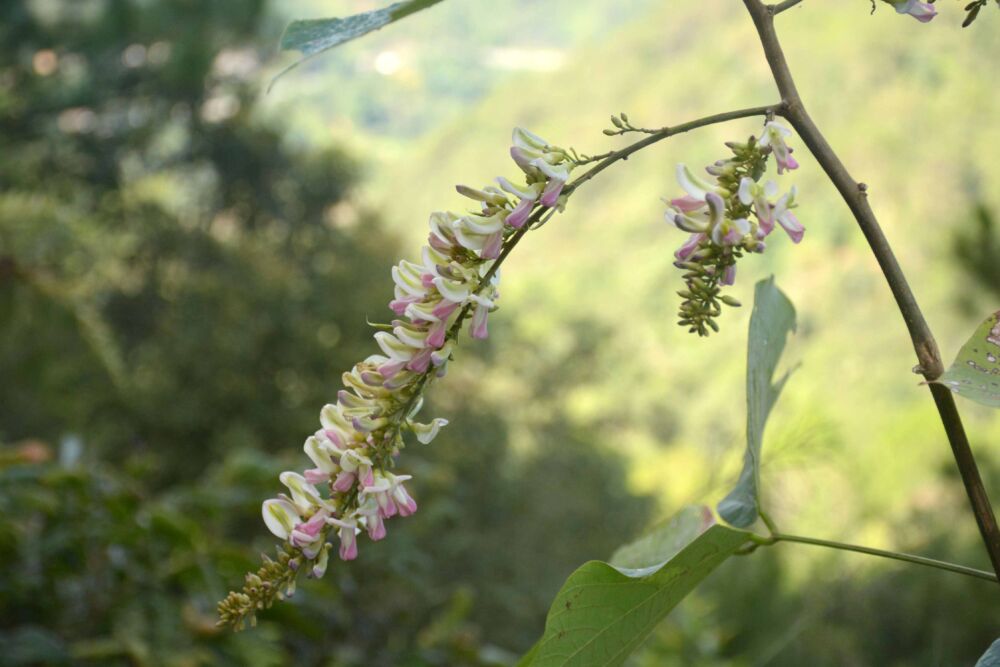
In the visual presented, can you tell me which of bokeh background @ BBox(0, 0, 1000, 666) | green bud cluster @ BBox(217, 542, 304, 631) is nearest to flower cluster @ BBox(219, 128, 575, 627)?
green bud cluster @ BBox(217, 542, 304, 631)

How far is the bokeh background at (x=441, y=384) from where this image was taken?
137 centimetres

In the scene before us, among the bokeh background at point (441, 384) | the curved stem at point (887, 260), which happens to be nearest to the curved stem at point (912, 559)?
the curved stem at point (887, 260)

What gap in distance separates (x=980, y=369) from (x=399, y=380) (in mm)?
209

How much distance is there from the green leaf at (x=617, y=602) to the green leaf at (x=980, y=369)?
0.10 metres

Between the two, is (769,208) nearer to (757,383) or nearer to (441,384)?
(757,383)

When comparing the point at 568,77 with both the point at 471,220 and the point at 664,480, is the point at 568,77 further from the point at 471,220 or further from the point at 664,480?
the point at 471,220

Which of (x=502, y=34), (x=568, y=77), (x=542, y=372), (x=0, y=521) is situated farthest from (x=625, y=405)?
(x=502, y=34)

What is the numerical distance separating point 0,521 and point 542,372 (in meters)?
10.1

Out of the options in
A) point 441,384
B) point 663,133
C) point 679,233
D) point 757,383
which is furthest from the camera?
point 679,233

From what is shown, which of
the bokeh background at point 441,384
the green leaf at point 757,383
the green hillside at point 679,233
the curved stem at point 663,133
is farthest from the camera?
the green hillside at point 679,233

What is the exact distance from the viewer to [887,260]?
36 centimetres

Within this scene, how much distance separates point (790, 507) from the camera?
2.79m

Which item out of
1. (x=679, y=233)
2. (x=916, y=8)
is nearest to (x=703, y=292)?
(x=916, y=8)

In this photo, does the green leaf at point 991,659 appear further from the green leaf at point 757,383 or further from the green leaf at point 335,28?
the green leaf at point 335,28
